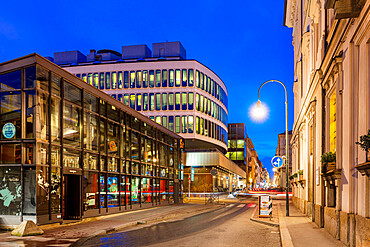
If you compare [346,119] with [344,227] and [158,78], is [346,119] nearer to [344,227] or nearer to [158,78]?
[344,227]

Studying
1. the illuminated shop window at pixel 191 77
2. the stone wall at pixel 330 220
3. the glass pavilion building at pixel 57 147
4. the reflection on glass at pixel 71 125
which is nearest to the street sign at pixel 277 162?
the stone wall at pixel 330 220

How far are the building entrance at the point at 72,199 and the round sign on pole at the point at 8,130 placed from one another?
3.65m

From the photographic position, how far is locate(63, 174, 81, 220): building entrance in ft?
61.7

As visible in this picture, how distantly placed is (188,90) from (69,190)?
147 feet

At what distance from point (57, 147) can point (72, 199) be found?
10.4 ft

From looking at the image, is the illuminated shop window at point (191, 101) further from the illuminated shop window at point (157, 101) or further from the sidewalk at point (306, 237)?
the sidewalk at point (306, 237)

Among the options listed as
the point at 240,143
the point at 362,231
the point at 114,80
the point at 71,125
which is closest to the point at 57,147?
the point at 71,125

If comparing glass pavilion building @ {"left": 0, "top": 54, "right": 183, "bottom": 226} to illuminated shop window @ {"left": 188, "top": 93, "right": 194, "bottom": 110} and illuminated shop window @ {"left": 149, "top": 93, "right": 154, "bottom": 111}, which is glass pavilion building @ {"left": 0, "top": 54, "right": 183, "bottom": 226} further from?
illuminated shop window @ {"left": 149, "top": 93, "right": 154, "bottom": 111}

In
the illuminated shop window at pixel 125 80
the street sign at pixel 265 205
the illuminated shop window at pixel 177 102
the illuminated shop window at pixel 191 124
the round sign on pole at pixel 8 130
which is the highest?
the illuminated shop window at pixel 125 80

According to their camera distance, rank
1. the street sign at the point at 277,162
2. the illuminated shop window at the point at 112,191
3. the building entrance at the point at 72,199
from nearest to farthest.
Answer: the building entrance at the point at 72,199 < the illuminated shop window at the point at 112,191 < the street sign at the point at 277,162

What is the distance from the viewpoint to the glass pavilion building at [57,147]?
16016 millimetres

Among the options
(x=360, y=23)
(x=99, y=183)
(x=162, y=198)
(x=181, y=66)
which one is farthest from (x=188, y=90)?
(x=360, y=23)

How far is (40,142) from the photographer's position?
16.1m

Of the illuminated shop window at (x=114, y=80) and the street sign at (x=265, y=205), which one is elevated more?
the illuminated shop window at (x=114, y=80)
